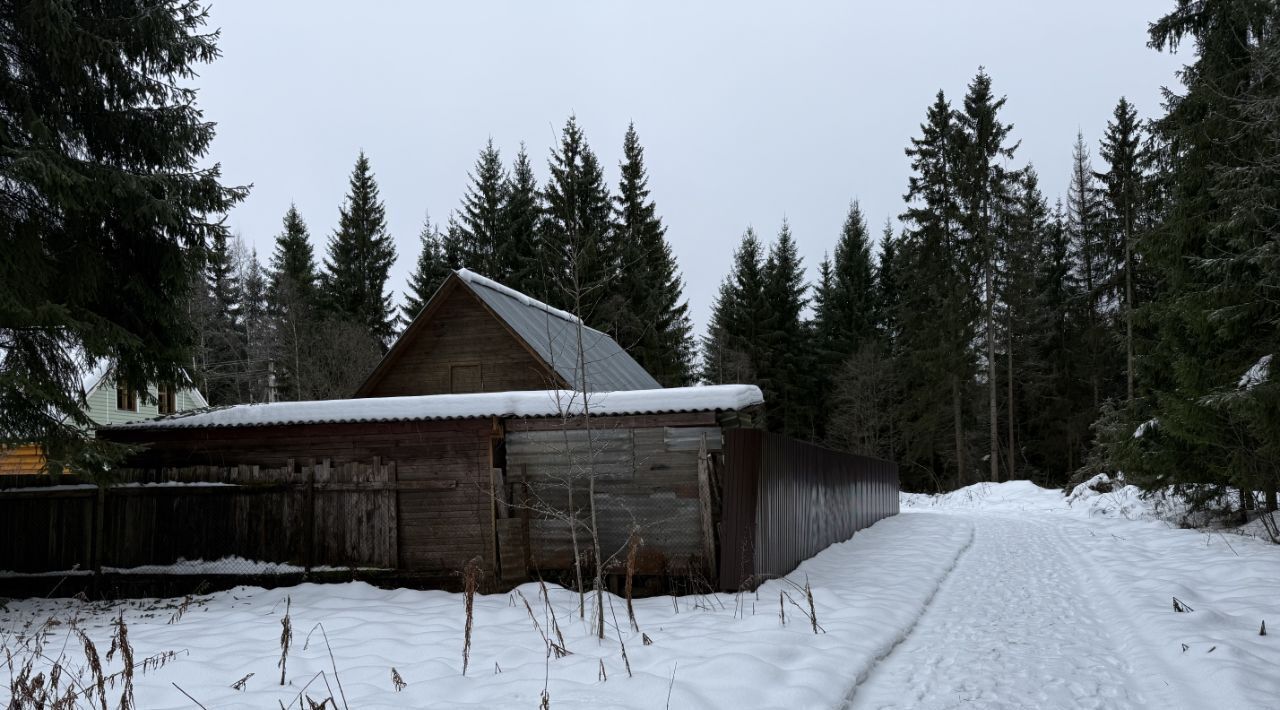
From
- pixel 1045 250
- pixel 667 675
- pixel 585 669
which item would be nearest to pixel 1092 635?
pixel 667 675

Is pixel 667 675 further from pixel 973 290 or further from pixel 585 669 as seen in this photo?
pixel 973 290

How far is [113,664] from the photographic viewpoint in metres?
6.09

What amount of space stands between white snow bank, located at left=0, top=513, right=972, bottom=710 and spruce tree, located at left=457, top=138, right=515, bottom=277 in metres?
27.2

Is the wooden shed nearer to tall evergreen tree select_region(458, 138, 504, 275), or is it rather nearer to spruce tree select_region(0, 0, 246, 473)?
spruce tree select_region(0, 0, 246, 473)

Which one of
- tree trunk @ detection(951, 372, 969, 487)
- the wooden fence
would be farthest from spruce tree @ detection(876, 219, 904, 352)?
the wooden fence

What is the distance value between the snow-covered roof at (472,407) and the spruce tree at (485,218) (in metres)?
25.4

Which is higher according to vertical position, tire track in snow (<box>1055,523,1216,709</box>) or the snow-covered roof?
the snow-covered roof

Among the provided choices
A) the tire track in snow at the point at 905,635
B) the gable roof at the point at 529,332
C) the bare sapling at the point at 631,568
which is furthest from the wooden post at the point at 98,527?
the tire track in snow at the point at 905,635

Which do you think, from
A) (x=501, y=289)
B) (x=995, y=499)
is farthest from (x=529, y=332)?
(x=995, y=499)

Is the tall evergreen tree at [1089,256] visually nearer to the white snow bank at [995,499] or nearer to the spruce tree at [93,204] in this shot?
the white snow bank at [995,499]

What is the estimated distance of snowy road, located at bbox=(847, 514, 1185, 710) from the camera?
16.5 feet

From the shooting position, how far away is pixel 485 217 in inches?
1454

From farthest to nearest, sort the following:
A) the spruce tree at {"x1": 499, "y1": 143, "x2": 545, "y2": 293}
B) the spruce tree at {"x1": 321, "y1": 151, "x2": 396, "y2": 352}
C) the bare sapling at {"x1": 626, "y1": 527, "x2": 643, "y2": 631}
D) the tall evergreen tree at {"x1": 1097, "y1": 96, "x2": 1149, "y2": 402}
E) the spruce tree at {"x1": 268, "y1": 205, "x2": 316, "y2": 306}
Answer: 1. the spruce tree at {"x1": 268, "y1": 205, "x2": 316, "y2": 306}
2. the spruce tree at {"x1": 321, "y1": 151, "x2": 396, "y2": 352}
3. the spruce tree at {"x1": 499, "y1": 143, "x2": 545, "y2": 293}
4. the tall evergreen tree at {"x1": 1097, "y1": 96, "x2": 1149, "y2": 402}
5. the bare sapling at {"x1": 626, "y1": 527, "x2": 643, "y2": 631}

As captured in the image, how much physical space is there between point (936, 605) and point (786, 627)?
8.09ft
